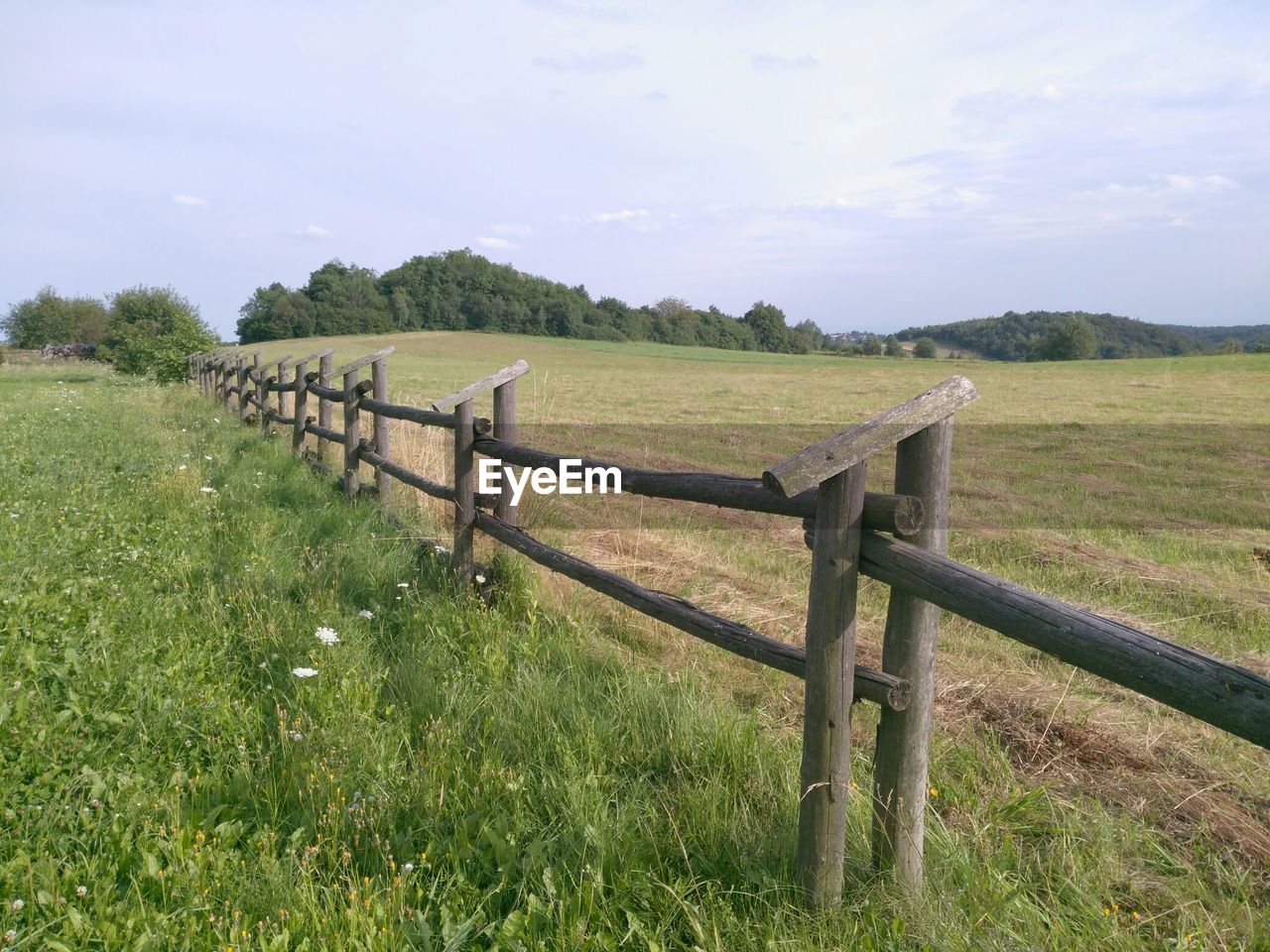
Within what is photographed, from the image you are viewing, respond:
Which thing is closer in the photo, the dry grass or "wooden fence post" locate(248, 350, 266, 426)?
the dry grass

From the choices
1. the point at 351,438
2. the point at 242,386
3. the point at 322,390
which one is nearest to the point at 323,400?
the point at 322,390

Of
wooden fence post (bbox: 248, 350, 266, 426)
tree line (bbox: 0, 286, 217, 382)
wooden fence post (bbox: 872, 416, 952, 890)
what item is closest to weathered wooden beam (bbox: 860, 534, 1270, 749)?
wooden fence post (bbox: 872, 416, 952, 890)

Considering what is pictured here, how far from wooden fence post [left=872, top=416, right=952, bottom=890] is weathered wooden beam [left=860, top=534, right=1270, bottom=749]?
0.11m

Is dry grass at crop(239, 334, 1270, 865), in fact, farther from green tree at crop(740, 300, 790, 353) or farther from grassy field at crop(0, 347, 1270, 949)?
green tree at crop(740, 300, 790, 353)

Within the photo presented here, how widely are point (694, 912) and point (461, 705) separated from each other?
1.43 metres

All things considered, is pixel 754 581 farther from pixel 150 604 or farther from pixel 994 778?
pixel 150 604

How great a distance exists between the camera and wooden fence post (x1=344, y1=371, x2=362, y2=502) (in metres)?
7.51

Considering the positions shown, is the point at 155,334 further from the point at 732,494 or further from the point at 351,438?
the point at 732,494

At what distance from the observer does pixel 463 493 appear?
512 centimetres

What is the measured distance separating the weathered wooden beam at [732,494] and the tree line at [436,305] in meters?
56.9

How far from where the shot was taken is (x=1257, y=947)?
220cm

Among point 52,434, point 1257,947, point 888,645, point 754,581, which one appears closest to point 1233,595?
point 754,581

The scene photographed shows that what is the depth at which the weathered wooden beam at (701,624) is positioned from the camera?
2.27 metres

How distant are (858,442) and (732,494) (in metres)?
0.82
